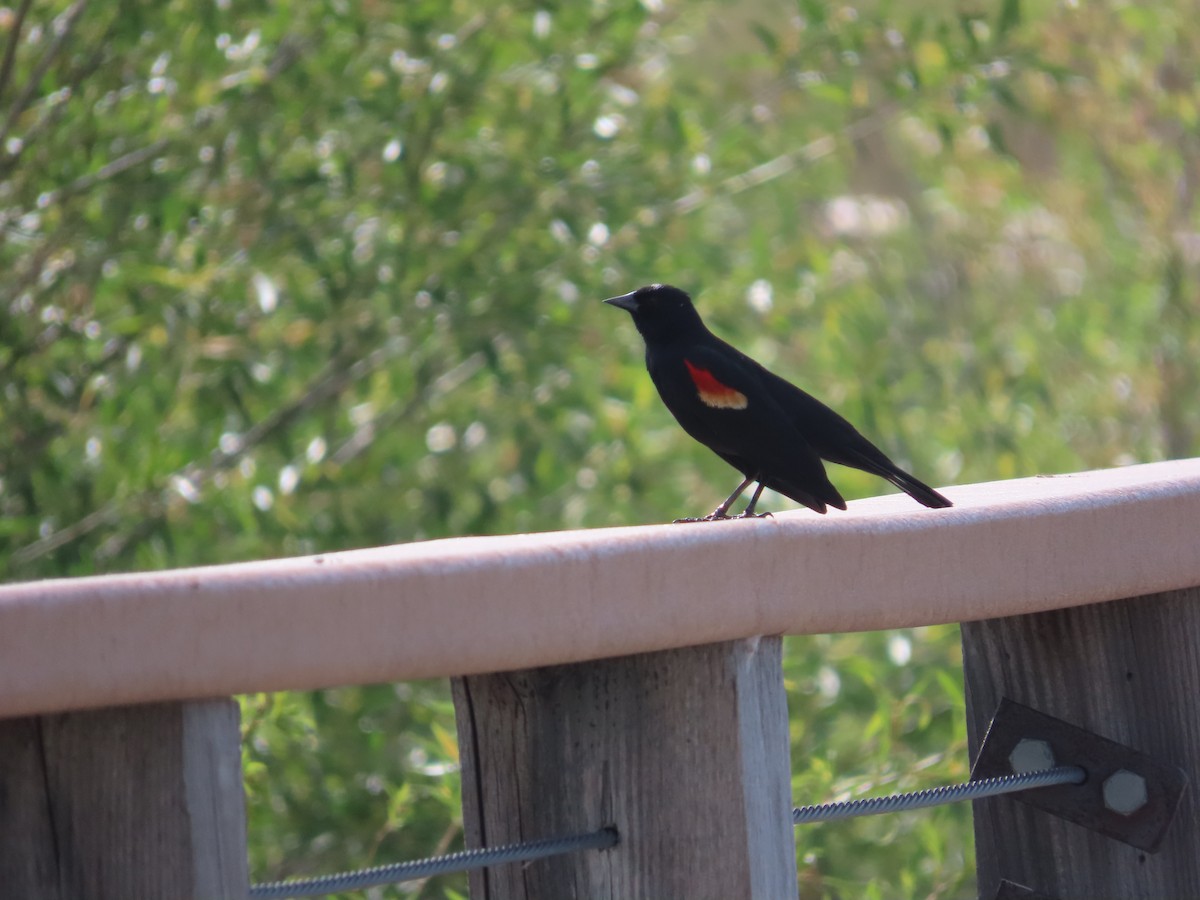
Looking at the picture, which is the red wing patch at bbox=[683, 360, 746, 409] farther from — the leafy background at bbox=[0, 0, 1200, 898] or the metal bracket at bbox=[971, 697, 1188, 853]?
the metal bracket at bbox=[971, 697, 1188, 853]

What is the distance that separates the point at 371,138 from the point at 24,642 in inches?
131

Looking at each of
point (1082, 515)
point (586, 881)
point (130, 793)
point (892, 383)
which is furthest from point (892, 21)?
point (130, 793)

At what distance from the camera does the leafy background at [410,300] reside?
379 cm

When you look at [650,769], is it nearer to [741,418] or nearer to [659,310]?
[741,418]

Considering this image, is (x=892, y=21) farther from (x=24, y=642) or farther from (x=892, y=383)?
(x=24, y=642)

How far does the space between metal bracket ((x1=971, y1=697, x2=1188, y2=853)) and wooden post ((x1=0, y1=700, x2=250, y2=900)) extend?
3.25 ft

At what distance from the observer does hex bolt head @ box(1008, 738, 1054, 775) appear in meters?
1.67

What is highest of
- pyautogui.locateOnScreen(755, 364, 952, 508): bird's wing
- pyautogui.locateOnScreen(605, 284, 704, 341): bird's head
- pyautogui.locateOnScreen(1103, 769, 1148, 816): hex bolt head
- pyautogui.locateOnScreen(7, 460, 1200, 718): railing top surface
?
pyautogui.locateOnScreen(605, 284, 704, 341): bird's head

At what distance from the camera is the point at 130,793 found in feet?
3.59

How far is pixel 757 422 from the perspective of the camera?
2930 mm

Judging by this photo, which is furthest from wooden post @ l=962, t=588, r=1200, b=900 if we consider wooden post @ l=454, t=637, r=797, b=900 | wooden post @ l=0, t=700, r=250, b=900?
wooden post @ l=0, t=700, r=250, b=900

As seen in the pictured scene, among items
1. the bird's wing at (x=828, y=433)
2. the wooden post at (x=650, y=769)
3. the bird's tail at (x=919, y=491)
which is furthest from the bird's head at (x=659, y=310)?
the wooden post at (x=650, y=769)

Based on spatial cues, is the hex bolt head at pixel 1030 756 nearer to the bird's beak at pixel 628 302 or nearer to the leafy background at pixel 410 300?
the leafy background at pixel 410 300

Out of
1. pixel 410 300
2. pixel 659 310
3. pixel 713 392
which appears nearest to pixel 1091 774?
pixel 713 392
